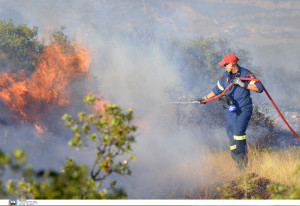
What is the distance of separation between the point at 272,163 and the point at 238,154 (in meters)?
0.71

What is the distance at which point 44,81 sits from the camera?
877 centimetres

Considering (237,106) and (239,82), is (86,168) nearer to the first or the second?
(239,82)

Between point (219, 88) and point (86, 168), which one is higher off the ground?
point (219, 88)

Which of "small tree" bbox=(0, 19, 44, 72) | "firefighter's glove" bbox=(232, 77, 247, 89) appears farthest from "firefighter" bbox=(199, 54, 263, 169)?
"small tree" bbox=(0, 19, 44, 72)

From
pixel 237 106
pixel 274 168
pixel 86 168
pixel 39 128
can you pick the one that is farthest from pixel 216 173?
pixel 39 128

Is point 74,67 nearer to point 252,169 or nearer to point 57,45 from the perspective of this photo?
point 57,45

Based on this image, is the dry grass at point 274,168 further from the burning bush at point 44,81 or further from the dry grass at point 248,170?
the burning bush at point 44,81

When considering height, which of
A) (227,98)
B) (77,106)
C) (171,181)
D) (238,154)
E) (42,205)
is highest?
(77,106)

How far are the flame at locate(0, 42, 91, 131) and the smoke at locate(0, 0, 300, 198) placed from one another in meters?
0.47

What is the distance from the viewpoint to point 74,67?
9289 millimetres

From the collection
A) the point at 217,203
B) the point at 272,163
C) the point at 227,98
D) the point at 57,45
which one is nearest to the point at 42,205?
the point at 217,203

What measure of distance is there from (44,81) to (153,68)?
7914 mm

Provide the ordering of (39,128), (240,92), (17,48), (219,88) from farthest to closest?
1. (17,48)
2. (39,128)
3. (219,88)
4. (240,92)

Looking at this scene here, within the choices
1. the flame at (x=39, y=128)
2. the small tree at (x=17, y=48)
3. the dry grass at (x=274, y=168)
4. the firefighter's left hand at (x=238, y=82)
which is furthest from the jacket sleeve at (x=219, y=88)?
the small tree at (x=17, y=48)
